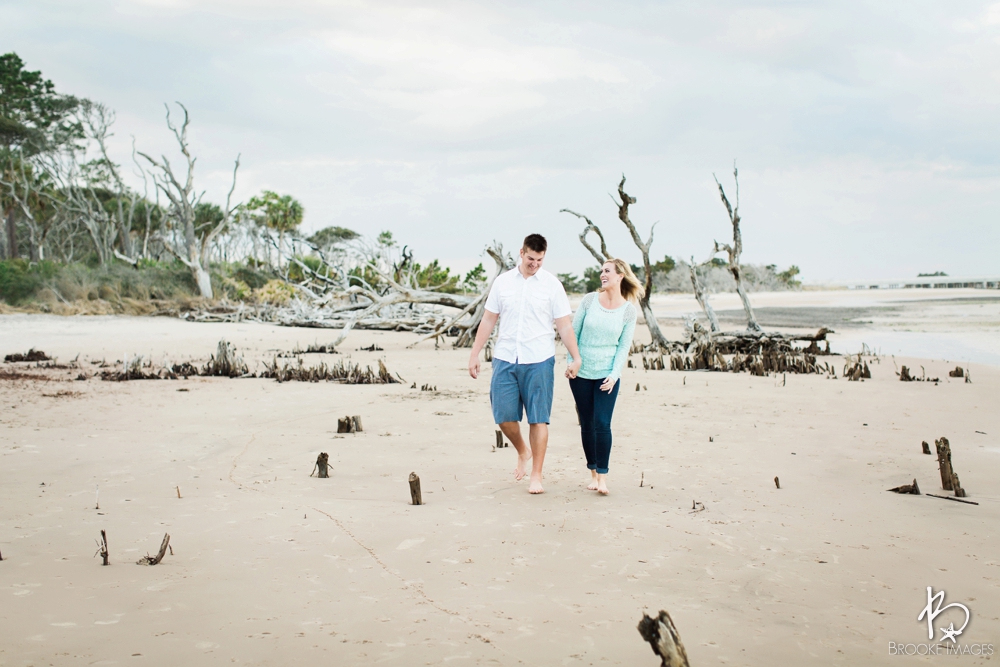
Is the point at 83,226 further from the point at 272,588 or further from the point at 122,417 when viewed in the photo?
the point at 272,588

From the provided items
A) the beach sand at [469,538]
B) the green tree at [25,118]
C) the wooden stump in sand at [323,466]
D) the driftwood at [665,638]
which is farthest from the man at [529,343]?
the green tree at [25,118]

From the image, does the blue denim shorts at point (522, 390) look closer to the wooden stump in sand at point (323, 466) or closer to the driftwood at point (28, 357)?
the wooden stump in sand at point (323, 466)

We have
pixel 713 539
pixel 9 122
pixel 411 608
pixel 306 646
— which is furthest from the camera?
pixel 9 122

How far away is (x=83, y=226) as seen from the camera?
4909 centimetres

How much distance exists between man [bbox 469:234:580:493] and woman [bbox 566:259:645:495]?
0.11 metres

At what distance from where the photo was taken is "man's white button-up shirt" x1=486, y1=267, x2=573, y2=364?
5.08m

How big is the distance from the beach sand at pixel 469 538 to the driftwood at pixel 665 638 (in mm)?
544

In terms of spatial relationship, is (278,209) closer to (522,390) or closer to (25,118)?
(25,118)

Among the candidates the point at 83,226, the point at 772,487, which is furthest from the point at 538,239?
the point at 83,226

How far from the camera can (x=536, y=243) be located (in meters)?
5.09

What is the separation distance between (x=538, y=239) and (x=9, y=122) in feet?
141

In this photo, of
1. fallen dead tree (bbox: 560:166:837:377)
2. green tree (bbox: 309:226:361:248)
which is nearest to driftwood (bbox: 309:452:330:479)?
fallen dead tree (bbox: 560:166:837:377)

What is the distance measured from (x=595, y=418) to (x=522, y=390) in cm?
51

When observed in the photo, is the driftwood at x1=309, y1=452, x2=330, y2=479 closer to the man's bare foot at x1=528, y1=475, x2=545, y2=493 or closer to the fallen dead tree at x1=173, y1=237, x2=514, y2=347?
the man's bare foot at x1=528, y1=475, x2=545, y2=493
